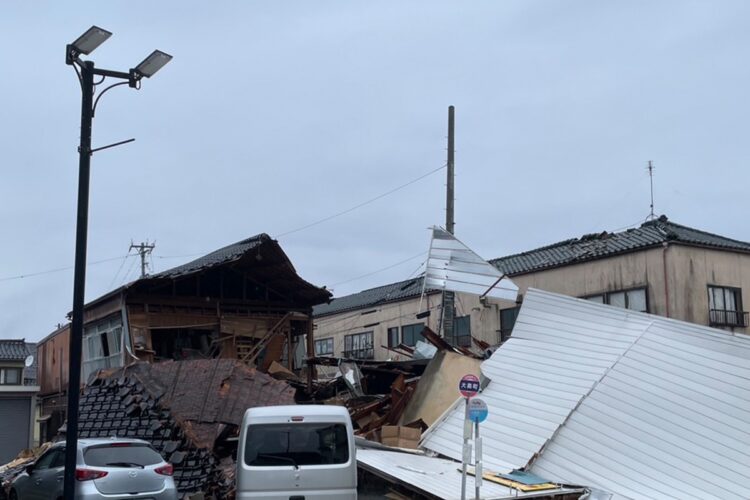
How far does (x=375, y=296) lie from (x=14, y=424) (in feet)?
58.5

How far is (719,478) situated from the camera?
13.8 meters

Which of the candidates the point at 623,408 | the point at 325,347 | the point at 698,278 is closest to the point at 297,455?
the point at 623,408

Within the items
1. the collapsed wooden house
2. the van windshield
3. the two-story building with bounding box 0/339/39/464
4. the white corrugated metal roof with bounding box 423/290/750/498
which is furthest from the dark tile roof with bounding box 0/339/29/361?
the van windshield

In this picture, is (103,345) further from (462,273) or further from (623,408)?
(623,408)

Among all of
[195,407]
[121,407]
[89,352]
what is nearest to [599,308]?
[195,407]

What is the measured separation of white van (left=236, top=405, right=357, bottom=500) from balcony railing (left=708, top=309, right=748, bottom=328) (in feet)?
58.5

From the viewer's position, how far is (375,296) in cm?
4291

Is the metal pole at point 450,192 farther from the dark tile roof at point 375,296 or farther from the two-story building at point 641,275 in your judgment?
the dark tile roof at point 375,296

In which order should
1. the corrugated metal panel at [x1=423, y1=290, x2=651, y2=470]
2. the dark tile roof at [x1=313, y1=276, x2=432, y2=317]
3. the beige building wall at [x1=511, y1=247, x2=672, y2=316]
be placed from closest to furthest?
the corrugated metal panel at [x1=423, y1=290, x2=651, y2=470]
the beige building wall at [x1=511, y1=247, x2=672, y2=316]
the dark tile roof at [x1=313, y1=276, x2=432, y2=317]

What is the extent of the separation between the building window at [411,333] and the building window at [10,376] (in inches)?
930

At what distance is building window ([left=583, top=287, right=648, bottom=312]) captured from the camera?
85.1 ft

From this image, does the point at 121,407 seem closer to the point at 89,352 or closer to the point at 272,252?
the point at 272,252

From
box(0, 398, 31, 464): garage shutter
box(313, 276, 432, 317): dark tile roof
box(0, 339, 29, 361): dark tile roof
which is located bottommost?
box(0, 398, 31, 464): garage shutter

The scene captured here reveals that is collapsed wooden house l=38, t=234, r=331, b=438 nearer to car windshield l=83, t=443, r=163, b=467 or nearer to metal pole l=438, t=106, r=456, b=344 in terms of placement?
metal pole l=438, t=106, r=456, b=344
